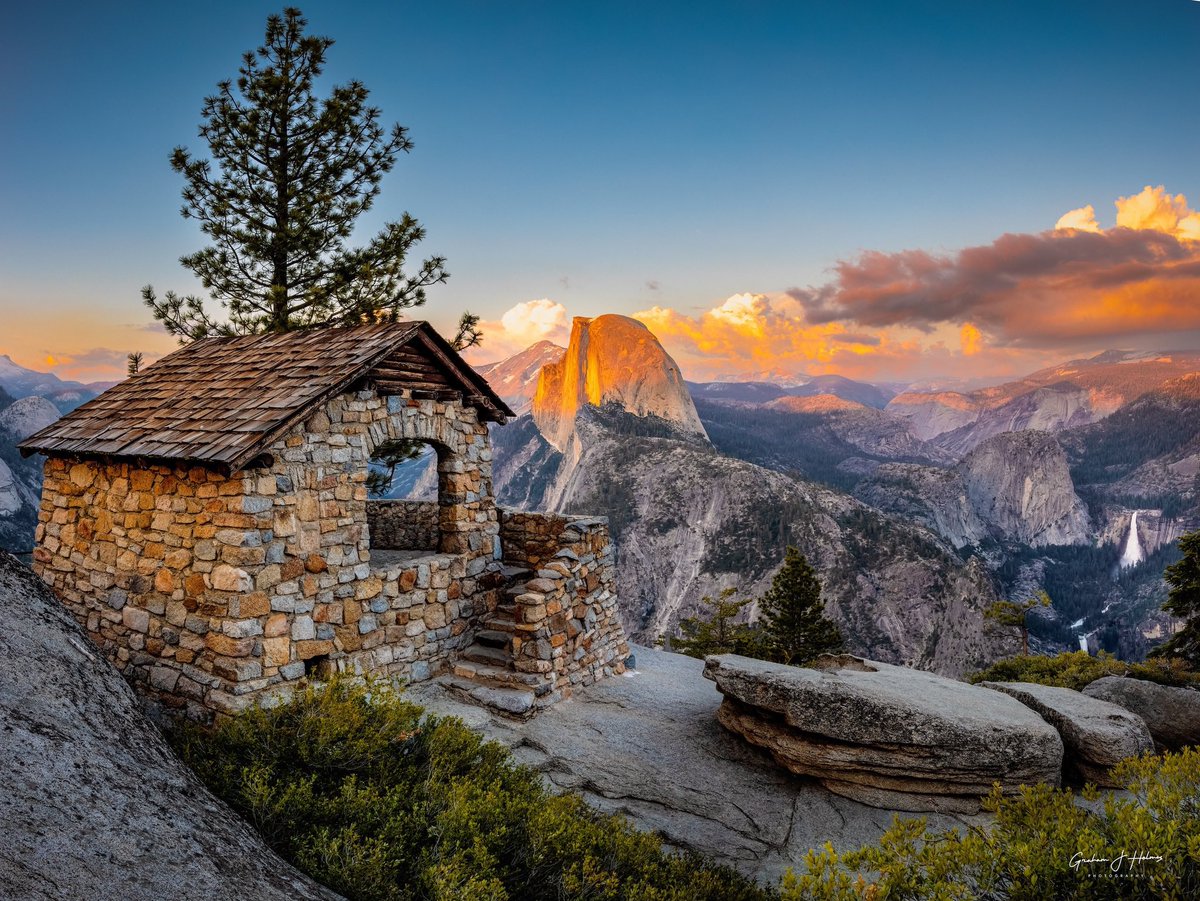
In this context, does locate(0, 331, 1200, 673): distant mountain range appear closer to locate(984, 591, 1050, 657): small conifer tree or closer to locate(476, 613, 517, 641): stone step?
locate(984, 591, 1050, 657): small conifer tree

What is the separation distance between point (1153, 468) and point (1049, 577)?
170 feet

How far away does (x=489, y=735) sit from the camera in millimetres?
8461

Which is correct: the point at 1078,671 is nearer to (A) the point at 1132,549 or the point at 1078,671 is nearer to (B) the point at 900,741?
(B) the point at 900,741

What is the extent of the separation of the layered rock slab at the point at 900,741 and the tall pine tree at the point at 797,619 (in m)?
19.3

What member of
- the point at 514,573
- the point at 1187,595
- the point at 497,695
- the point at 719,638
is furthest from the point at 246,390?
the point at 719,638

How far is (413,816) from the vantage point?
5191mm

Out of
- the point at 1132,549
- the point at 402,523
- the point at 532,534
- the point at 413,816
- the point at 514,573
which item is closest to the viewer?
the point at 413,816

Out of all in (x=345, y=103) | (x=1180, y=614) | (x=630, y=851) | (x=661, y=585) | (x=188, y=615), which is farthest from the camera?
(x=661, y=585)

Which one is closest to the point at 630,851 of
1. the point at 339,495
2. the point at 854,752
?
the point at 854,752

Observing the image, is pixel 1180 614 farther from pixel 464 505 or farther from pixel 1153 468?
pixel 1153 468

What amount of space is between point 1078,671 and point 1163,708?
6.04 metres

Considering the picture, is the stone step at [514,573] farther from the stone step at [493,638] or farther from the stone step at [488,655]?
the stone step at [488,655]

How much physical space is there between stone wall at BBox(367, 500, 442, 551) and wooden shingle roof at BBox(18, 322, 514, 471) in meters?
3.41

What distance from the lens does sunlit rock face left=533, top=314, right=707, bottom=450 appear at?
4451 inches
